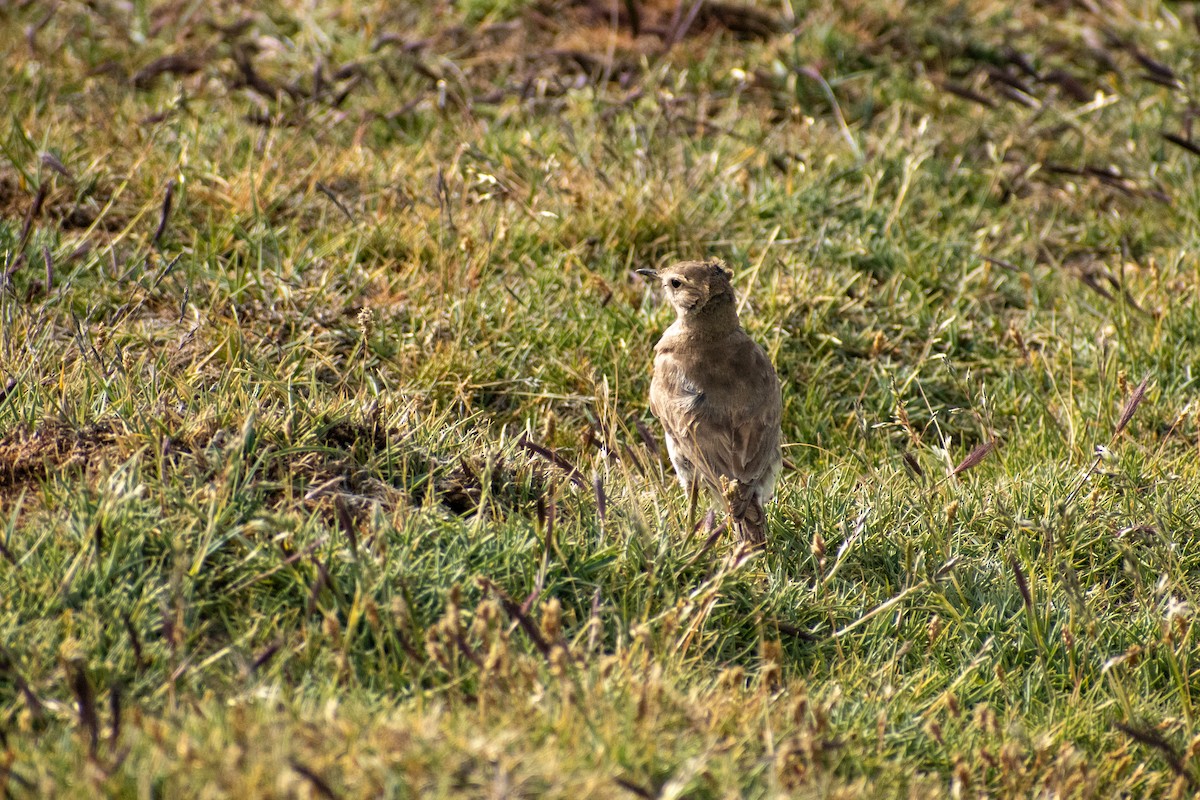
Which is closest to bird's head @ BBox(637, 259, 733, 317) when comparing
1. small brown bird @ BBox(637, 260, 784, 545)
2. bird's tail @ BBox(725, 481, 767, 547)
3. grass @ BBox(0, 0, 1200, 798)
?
small brown bird @ BBox(637, 260, 784, 545)

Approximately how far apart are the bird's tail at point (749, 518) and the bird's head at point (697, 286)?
3.56 ft

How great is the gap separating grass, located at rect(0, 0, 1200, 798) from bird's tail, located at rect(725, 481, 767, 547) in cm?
9

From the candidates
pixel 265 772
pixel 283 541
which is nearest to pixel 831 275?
pixel 283 541

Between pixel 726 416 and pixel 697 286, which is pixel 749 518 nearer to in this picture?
pixel 726 416

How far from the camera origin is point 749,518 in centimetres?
463

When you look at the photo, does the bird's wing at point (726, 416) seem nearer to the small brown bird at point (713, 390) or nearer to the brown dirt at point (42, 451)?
the small brown bird at point (713, 390)

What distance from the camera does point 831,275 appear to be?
21.8 ft

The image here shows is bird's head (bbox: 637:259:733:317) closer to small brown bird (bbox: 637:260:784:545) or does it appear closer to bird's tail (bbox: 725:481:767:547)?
small brown bird (bbox: 637:260:784:545)

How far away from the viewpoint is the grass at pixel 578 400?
327 centimetres

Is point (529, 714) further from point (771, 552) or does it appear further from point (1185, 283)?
point (1185, 283)

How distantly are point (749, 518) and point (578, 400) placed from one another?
147cm

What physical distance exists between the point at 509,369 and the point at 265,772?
3304 millimetres

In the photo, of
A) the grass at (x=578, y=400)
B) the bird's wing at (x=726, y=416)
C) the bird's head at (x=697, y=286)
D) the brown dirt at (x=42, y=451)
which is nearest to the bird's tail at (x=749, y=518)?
the grass at (x=578, y=400)

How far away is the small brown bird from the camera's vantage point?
5.35 meters
